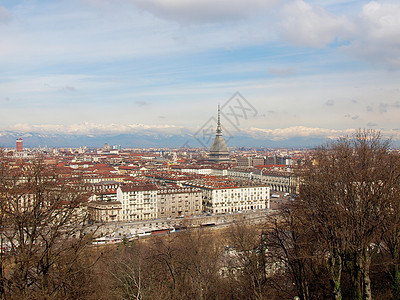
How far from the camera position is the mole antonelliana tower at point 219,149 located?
93.5 metres

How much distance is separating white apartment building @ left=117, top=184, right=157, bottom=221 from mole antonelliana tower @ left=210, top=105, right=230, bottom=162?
5829 centimetres

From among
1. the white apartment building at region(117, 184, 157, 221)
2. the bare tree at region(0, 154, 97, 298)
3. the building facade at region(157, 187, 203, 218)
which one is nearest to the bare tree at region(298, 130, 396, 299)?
the bare tree at region(0, 154, 97, 298)

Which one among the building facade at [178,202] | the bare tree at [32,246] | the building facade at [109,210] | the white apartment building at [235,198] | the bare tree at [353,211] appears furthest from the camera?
the white apartment building at [235,198]

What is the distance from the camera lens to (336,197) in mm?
11766

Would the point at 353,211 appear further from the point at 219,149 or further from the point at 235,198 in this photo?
the point at 219,149

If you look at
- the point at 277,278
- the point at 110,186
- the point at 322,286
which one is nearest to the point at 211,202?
the point at 110,186

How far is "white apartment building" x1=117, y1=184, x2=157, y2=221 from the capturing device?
108ft

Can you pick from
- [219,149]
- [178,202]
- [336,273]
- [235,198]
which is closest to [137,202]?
[178,202]

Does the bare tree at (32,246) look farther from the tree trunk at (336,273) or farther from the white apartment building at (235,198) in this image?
the white apartment building at (235,198)

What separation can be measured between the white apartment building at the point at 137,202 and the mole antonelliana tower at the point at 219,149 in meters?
58.3

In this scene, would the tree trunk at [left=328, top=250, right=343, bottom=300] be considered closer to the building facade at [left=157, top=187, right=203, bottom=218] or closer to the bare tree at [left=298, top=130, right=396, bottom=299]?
the bare tree at [left=298, top=130, right=396, bottom=299]

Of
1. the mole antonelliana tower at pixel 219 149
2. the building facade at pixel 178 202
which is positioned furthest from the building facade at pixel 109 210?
the mole antonelliana tower at pixel 219 149

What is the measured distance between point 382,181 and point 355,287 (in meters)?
3.21

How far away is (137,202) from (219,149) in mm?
62280
